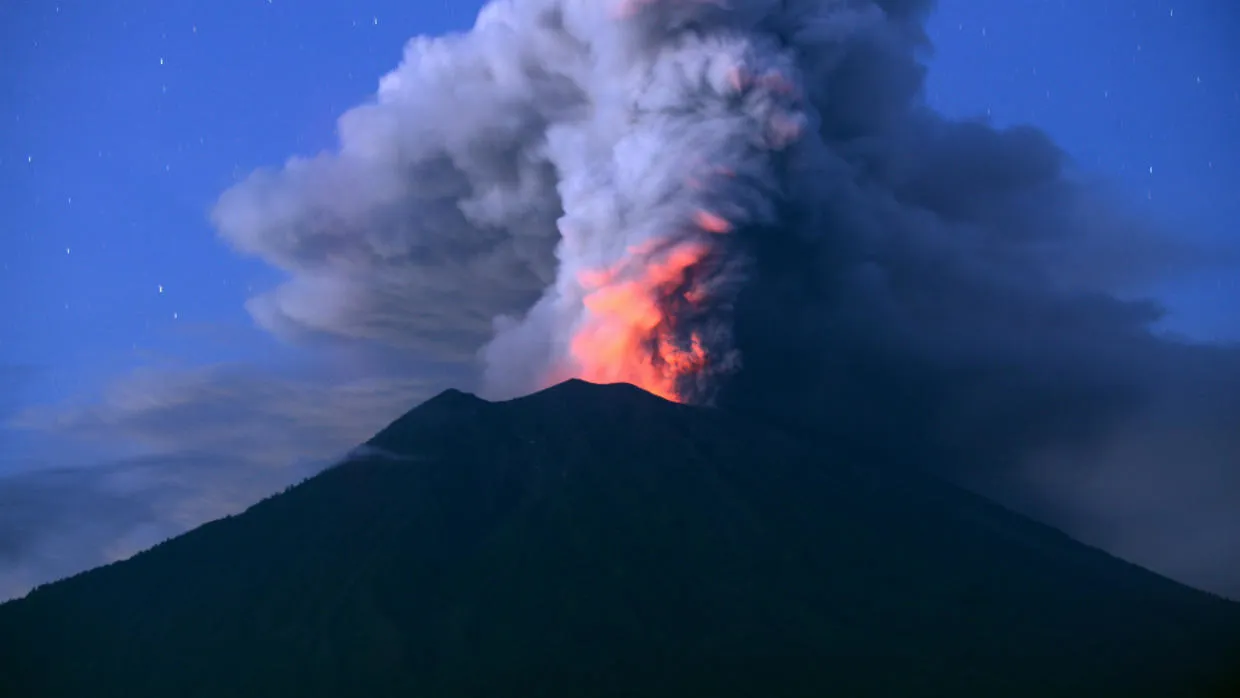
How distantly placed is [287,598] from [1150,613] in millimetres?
33997

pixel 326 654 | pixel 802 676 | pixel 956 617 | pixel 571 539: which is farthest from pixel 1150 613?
pixel 326 654

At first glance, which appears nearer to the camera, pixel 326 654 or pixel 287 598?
pixel 326 654

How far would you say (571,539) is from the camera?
52844 mm

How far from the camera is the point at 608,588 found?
4981 centimetres

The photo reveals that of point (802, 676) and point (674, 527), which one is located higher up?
point (674, 527)

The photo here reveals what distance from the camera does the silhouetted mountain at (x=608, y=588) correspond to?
1784 inches

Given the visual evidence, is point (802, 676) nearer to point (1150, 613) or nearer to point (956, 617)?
point (956, 617)

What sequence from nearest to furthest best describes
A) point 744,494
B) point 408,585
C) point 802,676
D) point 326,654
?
point 802,676
point 326,654
point 408,585
point 744,494

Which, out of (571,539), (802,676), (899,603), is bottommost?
(802,676)

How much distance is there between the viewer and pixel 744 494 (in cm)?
5547

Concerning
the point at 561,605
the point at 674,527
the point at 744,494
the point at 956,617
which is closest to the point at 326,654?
the point at 561,605

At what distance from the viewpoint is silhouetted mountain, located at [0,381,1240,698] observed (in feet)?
149

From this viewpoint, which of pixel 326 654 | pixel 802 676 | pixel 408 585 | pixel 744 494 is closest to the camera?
pixel 802 676

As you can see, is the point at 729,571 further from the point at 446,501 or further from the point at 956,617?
the point at 446,501
